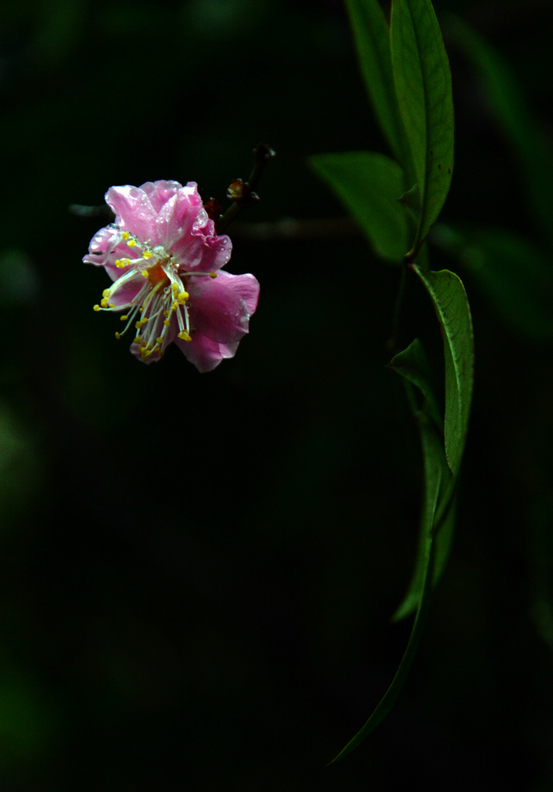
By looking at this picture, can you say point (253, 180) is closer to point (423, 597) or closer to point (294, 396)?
point (423, 597)

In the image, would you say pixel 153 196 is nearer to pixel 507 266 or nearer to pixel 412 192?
pixel 412 192

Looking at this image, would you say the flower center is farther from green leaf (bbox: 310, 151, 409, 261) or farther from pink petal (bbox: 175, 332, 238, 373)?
green leaf (bbox: 310, 151, 409, 261)

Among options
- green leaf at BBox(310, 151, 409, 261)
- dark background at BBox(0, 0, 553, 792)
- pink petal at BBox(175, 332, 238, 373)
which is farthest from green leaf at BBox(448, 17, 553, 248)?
pink petal at BBox(175, 332, 238, 373)

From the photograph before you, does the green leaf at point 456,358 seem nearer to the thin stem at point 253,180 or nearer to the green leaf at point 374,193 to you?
the thin stem at point 253,180

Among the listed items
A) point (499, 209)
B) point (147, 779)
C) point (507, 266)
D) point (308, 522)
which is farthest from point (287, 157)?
point (147, 779)

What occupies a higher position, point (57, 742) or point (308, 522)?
point (308, 522)

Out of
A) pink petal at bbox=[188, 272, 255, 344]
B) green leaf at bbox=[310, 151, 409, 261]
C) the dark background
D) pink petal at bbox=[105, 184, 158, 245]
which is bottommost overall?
the dark background

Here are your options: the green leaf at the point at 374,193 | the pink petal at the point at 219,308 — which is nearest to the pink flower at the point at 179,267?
the pink petal at the point at 219,308
